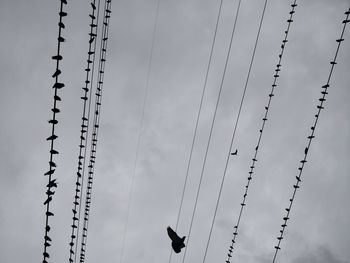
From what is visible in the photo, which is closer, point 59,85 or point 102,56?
point 59,85

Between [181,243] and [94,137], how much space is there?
5.66 meters

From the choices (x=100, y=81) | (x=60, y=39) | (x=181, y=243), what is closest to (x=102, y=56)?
(x=100, y=81)

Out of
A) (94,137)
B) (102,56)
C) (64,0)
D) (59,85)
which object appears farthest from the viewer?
(94,137)

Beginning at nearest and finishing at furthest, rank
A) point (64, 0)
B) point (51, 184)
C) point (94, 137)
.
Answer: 1. point (64, 0)
2. point (51, 184)
3. point (94, 137)

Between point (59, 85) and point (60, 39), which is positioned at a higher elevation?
point (60, 39)

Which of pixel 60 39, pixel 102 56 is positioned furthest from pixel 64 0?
pixel 102 56

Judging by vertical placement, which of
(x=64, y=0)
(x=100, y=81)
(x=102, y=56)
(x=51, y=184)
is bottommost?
(x=51, y=184)

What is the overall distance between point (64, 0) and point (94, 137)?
18.2 feet

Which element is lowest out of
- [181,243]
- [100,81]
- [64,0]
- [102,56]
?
[181,243]

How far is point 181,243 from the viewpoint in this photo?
1239 centimetres

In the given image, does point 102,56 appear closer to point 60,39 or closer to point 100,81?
point 100,81

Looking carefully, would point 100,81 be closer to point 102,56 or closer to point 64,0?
point 102,56

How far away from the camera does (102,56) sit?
8898 mm

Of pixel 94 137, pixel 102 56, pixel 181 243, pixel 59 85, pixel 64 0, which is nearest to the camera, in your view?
pixel 64 0
